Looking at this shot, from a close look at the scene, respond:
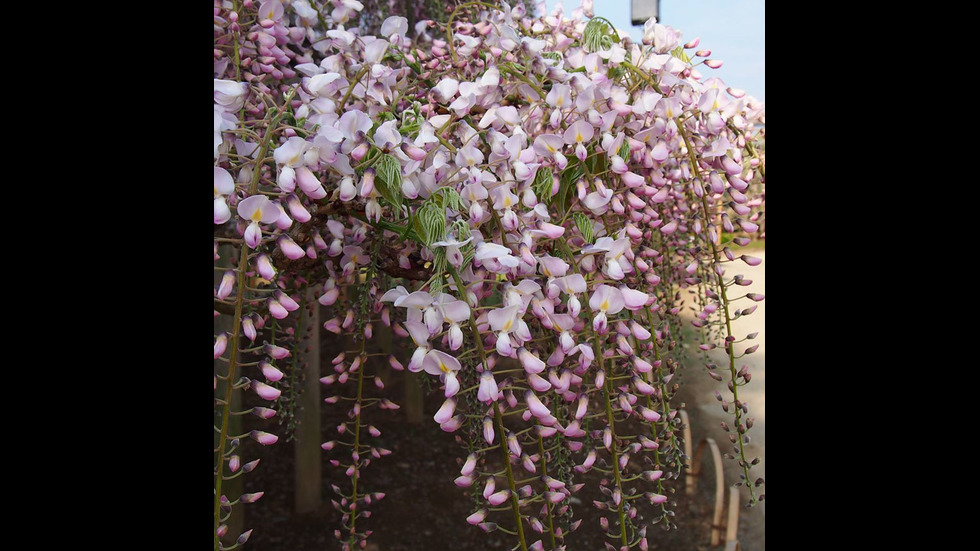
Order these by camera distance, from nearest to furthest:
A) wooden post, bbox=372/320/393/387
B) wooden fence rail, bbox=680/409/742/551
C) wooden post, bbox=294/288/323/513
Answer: wooden fence rail, bbox=680/409/742/551 → wooden post, bbox=294/288/323/513 → wooden post, bbox=372/320/393/387

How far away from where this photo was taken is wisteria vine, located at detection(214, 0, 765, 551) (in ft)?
1.55

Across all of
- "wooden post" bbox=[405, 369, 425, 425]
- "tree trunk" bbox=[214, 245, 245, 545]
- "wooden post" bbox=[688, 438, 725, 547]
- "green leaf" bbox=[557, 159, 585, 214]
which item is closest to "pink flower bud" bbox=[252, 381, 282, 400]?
"green leaf" bbox=[557, 159, 585, 214]

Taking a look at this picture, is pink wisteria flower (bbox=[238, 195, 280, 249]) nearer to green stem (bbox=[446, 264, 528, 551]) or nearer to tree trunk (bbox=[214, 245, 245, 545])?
green stem (bbox=[446, 264, 528, 551])

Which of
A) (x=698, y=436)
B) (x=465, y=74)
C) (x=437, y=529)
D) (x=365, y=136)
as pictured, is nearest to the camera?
(x=365, y=136)

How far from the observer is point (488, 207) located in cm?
57

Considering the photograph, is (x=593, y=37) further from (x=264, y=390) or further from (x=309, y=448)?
(x=309, y=448)

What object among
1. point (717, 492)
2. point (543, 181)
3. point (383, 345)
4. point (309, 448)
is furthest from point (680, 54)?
point (383, 345)

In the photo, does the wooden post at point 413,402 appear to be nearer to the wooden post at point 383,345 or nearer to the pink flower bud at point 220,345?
the wooden post at point 383,345

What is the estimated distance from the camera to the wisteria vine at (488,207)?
1.55ft

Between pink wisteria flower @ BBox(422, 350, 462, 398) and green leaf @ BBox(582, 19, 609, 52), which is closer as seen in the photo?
pink wisteria flower @ BBox(422, 350, 462, 398)
